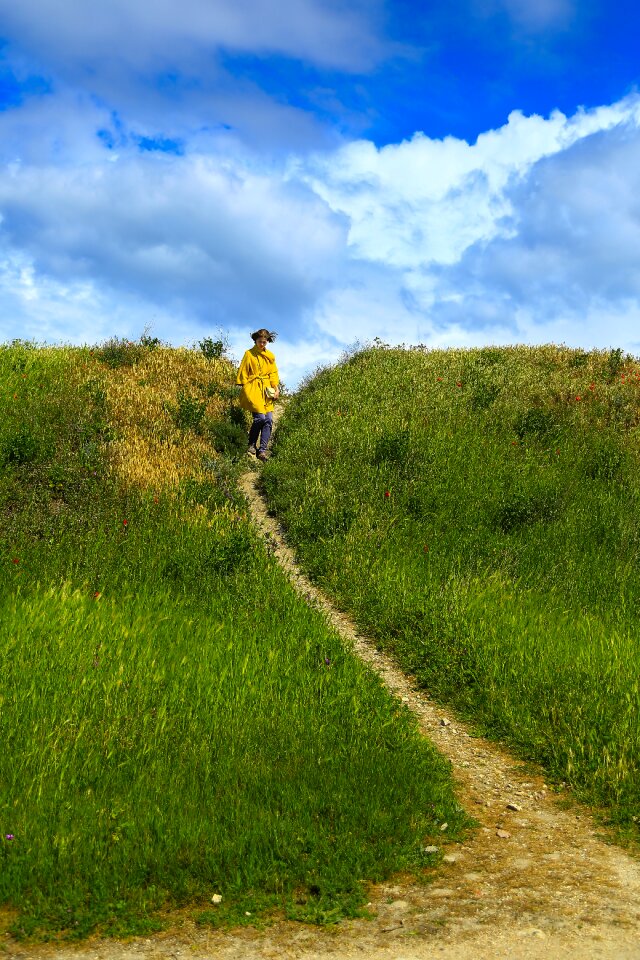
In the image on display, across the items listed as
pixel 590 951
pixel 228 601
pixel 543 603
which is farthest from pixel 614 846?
pixel 228 601

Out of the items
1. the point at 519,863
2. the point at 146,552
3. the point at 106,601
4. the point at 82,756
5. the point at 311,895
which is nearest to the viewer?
the point at 311,895

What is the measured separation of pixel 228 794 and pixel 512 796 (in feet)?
8.22

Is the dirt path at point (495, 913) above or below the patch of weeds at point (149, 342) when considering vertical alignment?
below

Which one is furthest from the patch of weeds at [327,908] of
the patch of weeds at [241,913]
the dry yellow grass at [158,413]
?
the dry yellow grass at [158,413]

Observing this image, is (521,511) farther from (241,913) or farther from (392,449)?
(241,913)

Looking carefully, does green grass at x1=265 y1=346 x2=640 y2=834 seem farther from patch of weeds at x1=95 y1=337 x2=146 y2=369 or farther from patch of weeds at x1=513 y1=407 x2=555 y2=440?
patch of weeds at x1=95 y1=337 x2=146 y2=369

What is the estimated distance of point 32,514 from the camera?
12969 mm

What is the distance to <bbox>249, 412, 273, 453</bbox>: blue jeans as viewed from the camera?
17938 millimetres

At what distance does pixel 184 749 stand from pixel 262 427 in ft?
39.2

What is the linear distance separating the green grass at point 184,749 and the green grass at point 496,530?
3.88ft

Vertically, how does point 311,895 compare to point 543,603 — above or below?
below

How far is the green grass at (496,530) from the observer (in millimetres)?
8109

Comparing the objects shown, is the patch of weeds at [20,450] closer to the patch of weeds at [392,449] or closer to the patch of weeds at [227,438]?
the patch of weeds at [227,438]

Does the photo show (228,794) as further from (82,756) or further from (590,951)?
(590,951)
